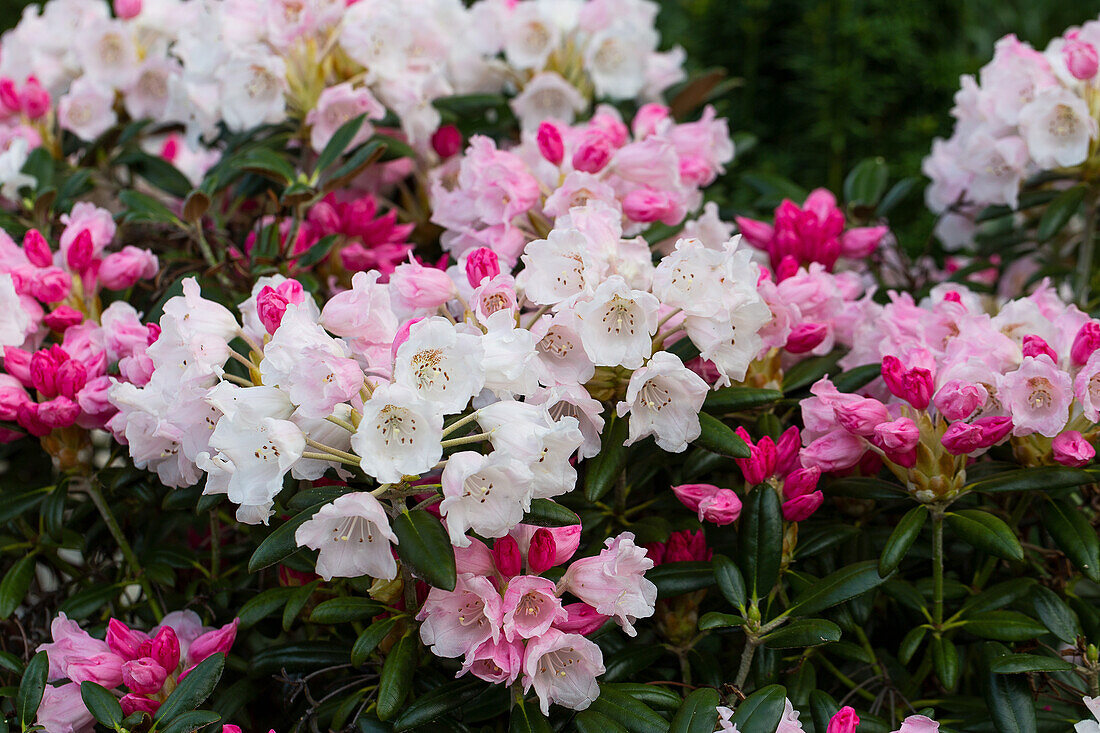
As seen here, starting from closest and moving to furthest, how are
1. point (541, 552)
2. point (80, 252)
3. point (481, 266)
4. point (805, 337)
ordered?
point (541, 552) → point (481, 266) → point (805, 337) → point (80, 252)

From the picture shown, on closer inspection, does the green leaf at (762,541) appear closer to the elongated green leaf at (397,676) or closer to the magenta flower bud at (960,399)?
the magenta flower bud at (960,399)

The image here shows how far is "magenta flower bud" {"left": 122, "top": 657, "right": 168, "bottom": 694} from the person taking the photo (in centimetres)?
110

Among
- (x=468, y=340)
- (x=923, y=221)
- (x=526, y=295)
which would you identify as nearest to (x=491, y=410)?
(x=468, y=340)

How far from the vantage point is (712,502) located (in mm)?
1175

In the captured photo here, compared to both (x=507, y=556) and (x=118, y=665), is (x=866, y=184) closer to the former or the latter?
(x=507, y=556)

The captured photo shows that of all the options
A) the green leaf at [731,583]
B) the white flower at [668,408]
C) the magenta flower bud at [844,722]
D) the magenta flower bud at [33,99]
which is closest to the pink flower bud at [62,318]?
the magenta flower bud at [33,99]

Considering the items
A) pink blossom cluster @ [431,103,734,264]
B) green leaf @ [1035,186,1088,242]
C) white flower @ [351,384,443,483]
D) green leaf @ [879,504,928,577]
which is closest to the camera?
white flower @ [351,384,443,483]

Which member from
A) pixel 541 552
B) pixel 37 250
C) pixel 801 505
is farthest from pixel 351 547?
pixel 37 250

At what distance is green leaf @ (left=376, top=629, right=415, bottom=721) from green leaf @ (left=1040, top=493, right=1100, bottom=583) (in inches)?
31.1

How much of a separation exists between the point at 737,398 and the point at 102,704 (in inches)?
31.2

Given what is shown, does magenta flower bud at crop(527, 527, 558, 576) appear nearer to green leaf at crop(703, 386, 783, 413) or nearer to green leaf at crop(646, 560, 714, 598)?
green leaf at crop(646, 560, 714, 598)

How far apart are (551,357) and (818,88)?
2418mm

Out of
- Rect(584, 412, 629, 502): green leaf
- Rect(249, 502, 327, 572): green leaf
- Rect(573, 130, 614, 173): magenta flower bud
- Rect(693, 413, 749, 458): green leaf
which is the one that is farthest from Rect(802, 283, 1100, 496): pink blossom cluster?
Rect(249, 502, 327, 572): green leaf

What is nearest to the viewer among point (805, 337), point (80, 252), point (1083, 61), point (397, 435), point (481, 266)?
point (397, 435)
